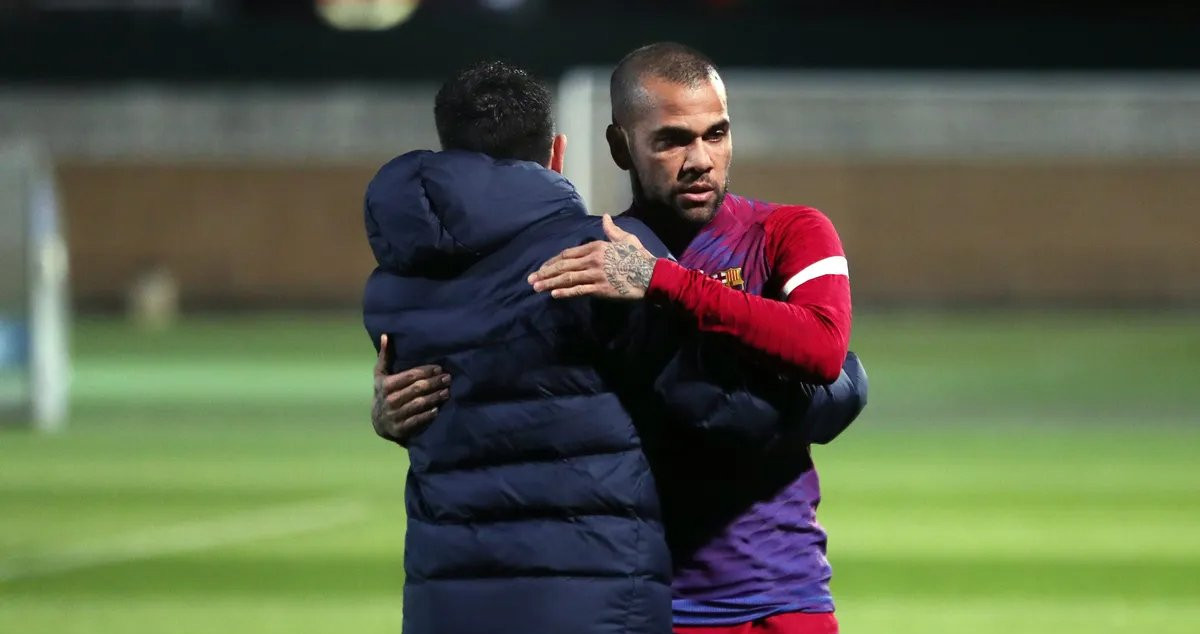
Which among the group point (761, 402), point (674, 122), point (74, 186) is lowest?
point (761, 402)

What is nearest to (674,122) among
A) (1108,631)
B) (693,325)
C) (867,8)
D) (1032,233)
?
(693,325)

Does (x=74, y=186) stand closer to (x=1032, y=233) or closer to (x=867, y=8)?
(x=867, y=8)

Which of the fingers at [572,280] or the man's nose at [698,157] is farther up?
the man's nose at [698,157]

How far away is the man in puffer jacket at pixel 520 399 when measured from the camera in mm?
2617

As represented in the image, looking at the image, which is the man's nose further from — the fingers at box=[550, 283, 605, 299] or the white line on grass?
the white line on grass

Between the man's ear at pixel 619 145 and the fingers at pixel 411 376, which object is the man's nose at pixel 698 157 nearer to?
the man's ear at pixel 619 145

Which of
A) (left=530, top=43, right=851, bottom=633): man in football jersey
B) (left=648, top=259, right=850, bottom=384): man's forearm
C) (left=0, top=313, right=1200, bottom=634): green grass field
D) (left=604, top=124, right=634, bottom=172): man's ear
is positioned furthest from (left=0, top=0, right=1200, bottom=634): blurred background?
(left=648, top=259, right=850, bottom=384): man's forearm

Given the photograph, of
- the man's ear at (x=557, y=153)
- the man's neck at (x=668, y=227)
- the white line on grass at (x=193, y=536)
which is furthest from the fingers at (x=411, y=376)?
the white line on grass at (x=193, y=536)

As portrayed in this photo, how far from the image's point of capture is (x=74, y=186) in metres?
29.9

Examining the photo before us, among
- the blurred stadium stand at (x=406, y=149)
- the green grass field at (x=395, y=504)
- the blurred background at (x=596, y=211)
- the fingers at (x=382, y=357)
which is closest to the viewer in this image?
the fingers at (x=382, y=357)

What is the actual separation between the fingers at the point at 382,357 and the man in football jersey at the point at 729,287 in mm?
470

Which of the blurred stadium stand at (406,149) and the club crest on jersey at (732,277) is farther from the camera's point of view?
the blurred stadium stand at (406,149)

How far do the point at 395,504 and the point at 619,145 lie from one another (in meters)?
7.59

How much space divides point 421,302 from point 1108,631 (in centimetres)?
487
